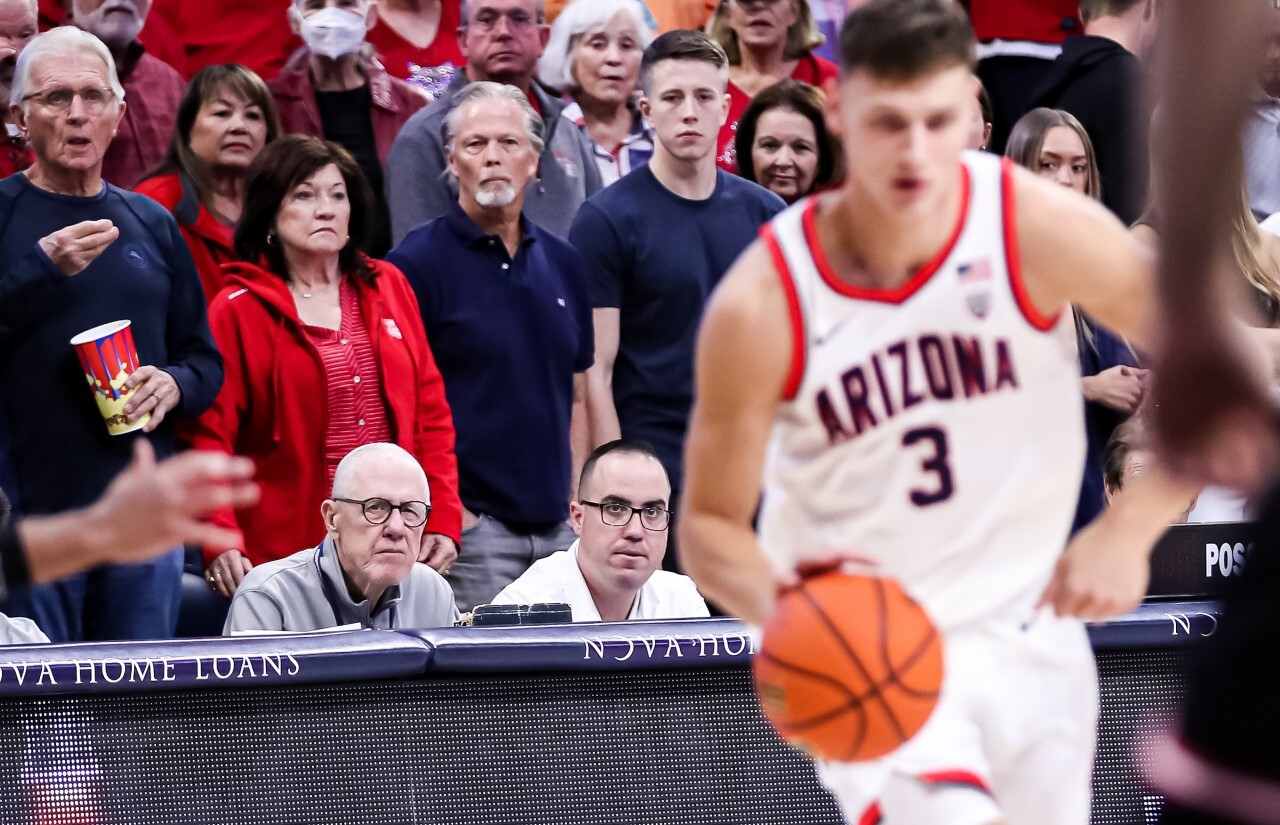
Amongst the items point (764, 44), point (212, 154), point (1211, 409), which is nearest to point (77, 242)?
point (212, 154)

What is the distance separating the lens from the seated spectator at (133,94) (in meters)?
7.34

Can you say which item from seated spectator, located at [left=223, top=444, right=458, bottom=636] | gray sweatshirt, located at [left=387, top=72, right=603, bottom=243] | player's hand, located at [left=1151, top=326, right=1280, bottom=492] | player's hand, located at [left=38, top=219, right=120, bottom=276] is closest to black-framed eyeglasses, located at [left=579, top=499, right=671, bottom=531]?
seated spectator, located at [left=223, top=444, right=458, bottom=636]

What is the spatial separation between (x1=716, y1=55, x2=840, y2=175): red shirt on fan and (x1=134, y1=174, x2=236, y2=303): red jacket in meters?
2.11

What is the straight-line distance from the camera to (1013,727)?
3.69m

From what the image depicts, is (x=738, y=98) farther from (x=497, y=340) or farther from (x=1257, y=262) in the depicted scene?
(x=1257, y=262)

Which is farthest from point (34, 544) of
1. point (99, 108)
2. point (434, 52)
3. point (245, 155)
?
point (434, 52)

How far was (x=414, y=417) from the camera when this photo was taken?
6609mm

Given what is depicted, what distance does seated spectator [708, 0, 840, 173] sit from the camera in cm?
820

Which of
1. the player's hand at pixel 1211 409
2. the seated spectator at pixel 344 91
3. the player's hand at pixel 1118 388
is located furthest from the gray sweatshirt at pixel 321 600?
the player's hand at pixel 1211 409

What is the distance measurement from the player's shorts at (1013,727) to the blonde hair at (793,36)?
4943 mm

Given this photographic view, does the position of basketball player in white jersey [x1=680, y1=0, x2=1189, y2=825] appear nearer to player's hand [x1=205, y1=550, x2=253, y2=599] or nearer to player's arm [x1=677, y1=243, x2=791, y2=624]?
player's arm [x1=677, y1=243, x2=791, y2=624]

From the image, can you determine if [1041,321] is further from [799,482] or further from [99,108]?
[99,108]

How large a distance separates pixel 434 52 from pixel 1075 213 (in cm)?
491

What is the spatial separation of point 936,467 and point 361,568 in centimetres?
265
